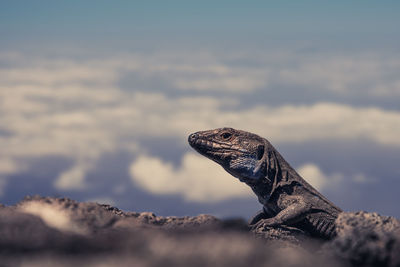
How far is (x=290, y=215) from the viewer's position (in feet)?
38.1

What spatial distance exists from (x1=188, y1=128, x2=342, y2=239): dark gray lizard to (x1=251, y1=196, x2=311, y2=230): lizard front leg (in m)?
0.04

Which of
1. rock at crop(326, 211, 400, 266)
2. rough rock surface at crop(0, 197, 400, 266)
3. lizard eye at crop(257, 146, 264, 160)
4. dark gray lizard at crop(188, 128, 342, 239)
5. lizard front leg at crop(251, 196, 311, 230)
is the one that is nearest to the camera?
rough rock surface at crop(0, 197, 400, 266)

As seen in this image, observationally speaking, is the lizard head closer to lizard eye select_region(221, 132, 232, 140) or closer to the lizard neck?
lizard eye select_region(221, 132, 232, 140)

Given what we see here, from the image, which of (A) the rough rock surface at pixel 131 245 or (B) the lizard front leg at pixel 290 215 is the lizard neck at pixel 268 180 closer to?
(B) the lizard front leg at pixel 290 215

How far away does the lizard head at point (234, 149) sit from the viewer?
1232cm

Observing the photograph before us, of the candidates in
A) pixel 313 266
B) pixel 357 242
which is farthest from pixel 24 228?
pixel 357 242

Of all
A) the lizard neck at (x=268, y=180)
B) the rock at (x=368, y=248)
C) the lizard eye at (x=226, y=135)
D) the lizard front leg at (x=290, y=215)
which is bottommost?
the rock at (x=368, y=248)

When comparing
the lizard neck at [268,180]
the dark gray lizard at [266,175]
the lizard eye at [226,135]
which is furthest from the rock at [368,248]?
the lizard eye at [226,135]

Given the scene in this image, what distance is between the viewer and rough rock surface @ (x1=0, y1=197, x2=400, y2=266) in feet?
20.3

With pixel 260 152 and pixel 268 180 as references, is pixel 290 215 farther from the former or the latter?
pixel 260 152

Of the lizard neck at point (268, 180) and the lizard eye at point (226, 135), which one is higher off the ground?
the lizard eye at point (226, 135)

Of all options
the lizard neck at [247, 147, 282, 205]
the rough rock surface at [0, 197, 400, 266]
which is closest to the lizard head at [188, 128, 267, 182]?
the lizard neck at [247, 147, 282, 205]

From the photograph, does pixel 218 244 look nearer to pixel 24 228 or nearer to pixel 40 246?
pixel 40 246

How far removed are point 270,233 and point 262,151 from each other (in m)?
2.09
